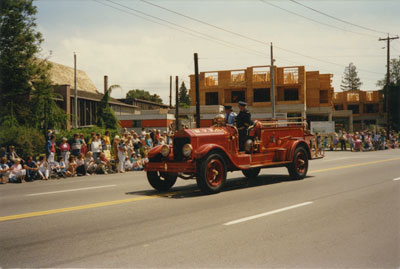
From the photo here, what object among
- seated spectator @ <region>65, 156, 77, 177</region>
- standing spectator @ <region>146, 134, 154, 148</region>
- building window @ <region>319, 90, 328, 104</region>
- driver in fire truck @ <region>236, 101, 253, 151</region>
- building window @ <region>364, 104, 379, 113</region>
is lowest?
seated spectator @ <region>65, 156, 77, 177</region>

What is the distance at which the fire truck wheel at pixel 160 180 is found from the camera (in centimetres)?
1043

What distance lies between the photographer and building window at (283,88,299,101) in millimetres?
53878

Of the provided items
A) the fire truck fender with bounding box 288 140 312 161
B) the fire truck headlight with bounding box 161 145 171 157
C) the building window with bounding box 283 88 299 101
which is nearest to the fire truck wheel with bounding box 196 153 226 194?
the fire truck headlight with bounding box 161 145 171 157

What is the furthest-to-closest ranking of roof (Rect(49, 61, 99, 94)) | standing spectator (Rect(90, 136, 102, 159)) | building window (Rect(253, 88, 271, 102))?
1. building window (Rect(253, 88, 271, 102))
2. roof (Rect(49, 61, 99, 94))
3. standing spectator (Rect(90, 136, 102, 159))

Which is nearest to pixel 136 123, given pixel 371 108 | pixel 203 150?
pixel 371 108

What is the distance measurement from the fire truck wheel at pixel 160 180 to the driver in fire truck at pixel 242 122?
6.97 ft

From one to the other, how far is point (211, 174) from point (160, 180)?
Answer: 1597mm

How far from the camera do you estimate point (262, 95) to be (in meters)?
54.7

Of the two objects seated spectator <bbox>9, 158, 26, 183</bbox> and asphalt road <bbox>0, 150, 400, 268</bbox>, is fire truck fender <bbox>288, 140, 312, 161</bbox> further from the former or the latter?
seated spectator <bbox>9, 158, 26, 183</bbox>

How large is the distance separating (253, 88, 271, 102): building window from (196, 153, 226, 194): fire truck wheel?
4579cm

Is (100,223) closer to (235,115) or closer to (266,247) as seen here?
(266,247)

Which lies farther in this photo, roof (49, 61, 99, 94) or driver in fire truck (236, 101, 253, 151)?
roof (49, 61, 99, 94)

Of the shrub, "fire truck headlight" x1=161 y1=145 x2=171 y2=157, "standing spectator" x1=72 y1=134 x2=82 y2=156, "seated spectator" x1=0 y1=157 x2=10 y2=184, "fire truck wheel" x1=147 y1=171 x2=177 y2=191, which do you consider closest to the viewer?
"fire truck headlight" x1=161 y1=145 x2=171 y2=157

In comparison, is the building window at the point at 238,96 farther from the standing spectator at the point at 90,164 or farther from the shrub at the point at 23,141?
the standing spectator at the point at 90,164
